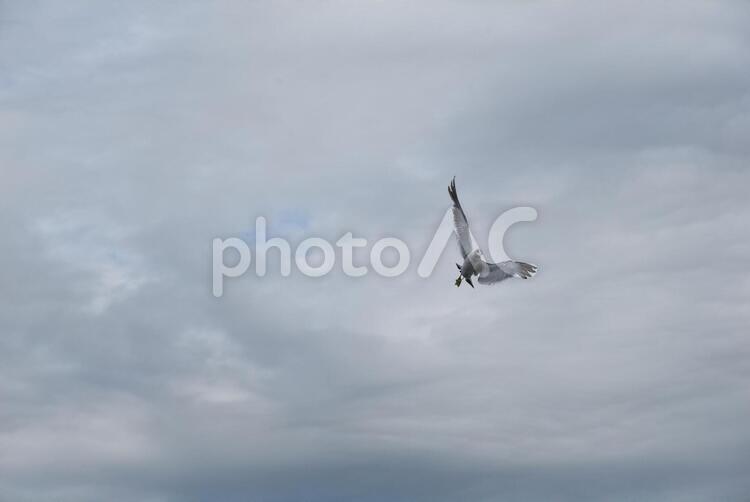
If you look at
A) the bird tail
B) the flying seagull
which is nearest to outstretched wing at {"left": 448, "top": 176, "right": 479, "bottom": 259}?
the flying seagull

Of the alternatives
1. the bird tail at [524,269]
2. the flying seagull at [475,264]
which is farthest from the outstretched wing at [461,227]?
the bird tail at [524,269]

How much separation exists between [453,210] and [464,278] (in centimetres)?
795

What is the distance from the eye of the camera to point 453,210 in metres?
61.0

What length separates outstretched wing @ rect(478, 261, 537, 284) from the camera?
56.3 metres

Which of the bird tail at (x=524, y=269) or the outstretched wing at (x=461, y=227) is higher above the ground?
the outstretched wing at (x=461, y=227)

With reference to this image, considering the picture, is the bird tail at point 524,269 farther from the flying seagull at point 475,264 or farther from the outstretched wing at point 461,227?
the outstretched wing at point 461,227

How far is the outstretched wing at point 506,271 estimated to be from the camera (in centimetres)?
5628

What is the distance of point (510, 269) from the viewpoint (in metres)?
58.0

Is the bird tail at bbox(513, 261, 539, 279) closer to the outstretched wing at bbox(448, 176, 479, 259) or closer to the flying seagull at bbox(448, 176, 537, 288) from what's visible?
the flying seagull at bbox(448, 176, 537, 288)

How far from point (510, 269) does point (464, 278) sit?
15.9 feet

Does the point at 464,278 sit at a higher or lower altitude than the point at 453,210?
lower

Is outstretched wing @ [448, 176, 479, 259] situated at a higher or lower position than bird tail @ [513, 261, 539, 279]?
higher

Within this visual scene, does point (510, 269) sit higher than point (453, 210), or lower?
lower

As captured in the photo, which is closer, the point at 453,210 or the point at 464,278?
the point at 464,278
